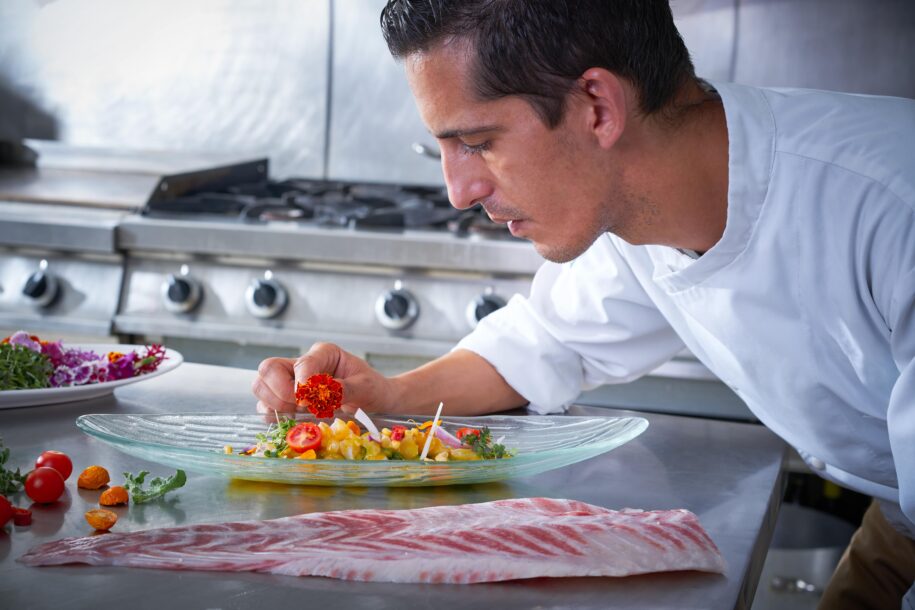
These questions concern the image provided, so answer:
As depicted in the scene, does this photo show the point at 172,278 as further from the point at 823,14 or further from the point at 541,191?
the point at 823,14

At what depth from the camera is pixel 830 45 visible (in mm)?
3199

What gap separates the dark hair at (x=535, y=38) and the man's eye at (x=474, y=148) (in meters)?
0.06

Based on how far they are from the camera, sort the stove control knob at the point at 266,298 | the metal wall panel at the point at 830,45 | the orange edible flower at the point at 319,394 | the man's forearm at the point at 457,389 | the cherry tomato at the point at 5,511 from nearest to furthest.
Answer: the cherry tomato at the point at 5,511
the orange edible flower at the point at 319,394
the man's forearm at the point at 457,389
the stove control knob at the point at 266,298
the metal wall panel at the point at 830,45

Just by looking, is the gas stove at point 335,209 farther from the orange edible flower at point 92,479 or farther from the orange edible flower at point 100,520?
the orange edible flower at point 100,520

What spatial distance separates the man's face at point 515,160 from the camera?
1428mm

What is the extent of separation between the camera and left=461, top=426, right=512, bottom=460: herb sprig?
137 centimetres

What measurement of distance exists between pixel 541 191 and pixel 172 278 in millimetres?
1541

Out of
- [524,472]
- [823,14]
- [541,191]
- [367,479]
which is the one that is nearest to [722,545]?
[524,472]

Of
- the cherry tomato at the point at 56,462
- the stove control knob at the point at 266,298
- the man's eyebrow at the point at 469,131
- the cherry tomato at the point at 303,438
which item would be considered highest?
the man's eyebrow at the point at 469,131

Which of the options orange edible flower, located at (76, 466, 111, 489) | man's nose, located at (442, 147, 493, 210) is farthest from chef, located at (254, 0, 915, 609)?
orange edible flower, located at (76, 466, 111, 489)

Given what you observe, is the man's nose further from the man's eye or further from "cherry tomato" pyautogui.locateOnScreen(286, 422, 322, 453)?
"cherry tomato" pyautogui.locateOnScreen(286, 422, 322, 453)

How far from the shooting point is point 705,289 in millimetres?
1538

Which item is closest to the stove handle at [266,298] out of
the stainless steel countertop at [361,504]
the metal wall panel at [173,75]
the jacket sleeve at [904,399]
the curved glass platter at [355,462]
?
the stainless steel countertop at [361,504]

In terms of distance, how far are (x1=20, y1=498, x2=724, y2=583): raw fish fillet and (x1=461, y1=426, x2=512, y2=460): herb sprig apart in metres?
0.19
